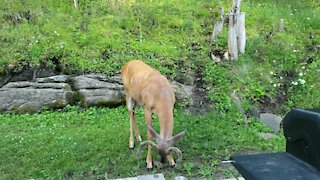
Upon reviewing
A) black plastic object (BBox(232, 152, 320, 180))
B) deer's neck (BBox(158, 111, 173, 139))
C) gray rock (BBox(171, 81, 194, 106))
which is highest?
black plastic object (BBox(232, 152, 320, 180))

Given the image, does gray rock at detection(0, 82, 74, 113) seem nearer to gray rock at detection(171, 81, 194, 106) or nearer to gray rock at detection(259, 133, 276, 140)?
gray rock at detection(171, 81, 194, 106)

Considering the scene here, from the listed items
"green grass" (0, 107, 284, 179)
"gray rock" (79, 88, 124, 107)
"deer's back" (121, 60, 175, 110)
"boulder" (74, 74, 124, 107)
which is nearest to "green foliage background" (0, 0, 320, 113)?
"boulder" (74, 74, 124, 107)

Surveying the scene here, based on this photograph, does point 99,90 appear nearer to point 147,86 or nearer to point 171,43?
point 147,86

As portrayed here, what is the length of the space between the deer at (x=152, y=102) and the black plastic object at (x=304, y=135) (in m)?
2.43

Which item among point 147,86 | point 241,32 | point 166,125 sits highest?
point 241,32

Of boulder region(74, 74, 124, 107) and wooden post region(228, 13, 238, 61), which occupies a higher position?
wooden post region(228, 13, 238, 61)

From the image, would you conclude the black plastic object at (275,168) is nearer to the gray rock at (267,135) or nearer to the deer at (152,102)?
the deer at (152,102)

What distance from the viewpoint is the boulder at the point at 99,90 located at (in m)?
7.11

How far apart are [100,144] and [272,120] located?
324cm

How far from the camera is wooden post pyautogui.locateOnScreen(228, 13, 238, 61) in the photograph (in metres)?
8.31

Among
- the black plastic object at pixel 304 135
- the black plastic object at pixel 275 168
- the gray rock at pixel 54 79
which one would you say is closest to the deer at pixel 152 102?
the gray rock at pixel 54 79

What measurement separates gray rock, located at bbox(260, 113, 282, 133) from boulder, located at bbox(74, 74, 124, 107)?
2.78 m

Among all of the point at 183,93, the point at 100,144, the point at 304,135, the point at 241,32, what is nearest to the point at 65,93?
the point at 100,144

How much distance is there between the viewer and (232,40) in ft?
27.2
